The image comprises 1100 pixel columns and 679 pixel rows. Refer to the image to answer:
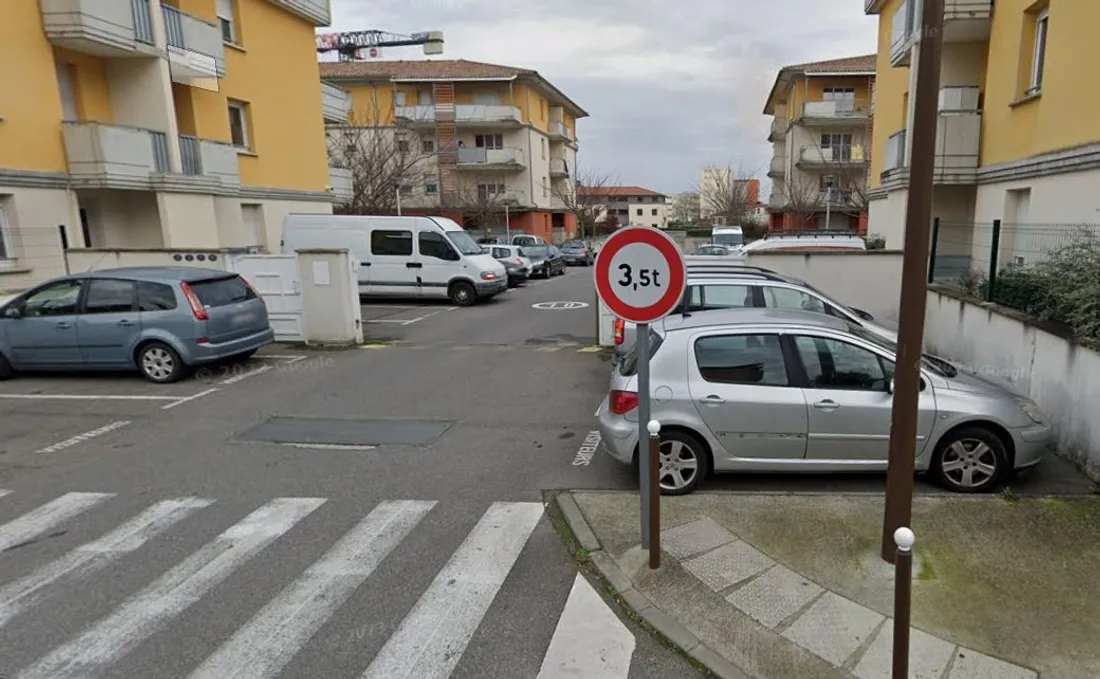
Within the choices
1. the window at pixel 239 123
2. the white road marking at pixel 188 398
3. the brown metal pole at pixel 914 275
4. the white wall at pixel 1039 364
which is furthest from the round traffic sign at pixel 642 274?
the window at pixel 239 123

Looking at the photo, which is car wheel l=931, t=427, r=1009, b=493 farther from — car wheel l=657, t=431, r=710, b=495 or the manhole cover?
the manhole cover

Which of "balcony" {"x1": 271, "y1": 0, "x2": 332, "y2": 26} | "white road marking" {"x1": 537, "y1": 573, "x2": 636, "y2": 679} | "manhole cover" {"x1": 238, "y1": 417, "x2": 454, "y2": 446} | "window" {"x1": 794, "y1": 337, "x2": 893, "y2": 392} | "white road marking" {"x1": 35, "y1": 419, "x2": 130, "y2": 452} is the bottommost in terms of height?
"white road marking" {"x1": 537, "y1": 573, "x2": 636, "y2": 679}

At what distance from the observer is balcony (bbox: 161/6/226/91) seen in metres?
14.9

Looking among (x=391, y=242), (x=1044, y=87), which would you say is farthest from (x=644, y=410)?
(x=391, y=242)

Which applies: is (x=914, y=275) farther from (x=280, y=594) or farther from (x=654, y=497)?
(x=280, y=594)

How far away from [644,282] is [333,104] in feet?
73.2

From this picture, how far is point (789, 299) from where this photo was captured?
7828 mm

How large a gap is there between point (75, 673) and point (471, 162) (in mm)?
40523

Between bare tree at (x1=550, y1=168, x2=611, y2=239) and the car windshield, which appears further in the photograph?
bare tree at (x1=550, y1=168, x2=611, y2=239)

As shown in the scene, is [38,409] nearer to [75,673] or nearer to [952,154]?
[75,673]

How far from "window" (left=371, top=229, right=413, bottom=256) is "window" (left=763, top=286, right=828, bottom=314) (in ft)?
37.7

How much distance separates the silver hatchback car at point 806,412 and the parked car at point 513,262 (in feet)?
59.1

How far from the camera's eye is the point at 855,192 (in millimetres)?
33438

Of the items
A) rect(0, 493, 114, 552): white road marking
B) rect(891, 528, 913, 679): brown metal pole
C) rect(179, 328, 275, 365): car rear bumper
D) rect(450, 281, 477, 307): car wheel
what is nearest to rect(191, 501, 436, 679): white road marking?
rect(0, 493, 114, 552): white road marking
